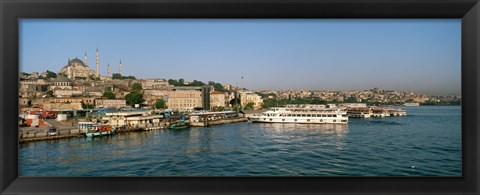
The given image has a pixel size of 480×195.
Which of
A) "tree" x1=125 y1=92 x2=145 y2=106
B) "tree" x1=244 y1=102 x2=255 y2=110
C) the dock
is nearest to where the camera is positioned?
"tree" x1=125 y1=92 x2=145 y2=106

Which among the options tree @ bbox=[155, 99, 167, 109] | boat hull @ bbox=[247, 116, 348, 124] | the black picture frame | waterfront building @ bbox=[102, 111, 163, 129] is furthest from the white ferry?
the black picture frame

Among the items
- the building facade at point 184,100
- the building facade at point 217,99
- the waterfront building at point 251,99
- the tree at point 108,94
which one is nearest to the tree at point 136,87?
the tree at point 108,94

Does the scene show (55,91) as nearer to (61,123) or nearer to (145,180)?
(61,123)

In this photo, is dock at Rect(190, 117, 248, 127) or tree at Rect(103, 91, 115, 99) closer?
tree at Rect(103, 91, 115, 99)

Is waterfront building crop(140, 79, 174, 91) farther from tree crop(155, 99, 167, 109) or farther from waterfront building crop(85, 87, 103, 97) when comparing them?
waterfront building crop(85, 87, 103, 97)

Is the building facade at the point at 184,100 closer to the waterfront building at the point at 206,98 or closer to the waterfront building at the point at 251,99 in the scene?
the waterfront building at the point at 206,98
